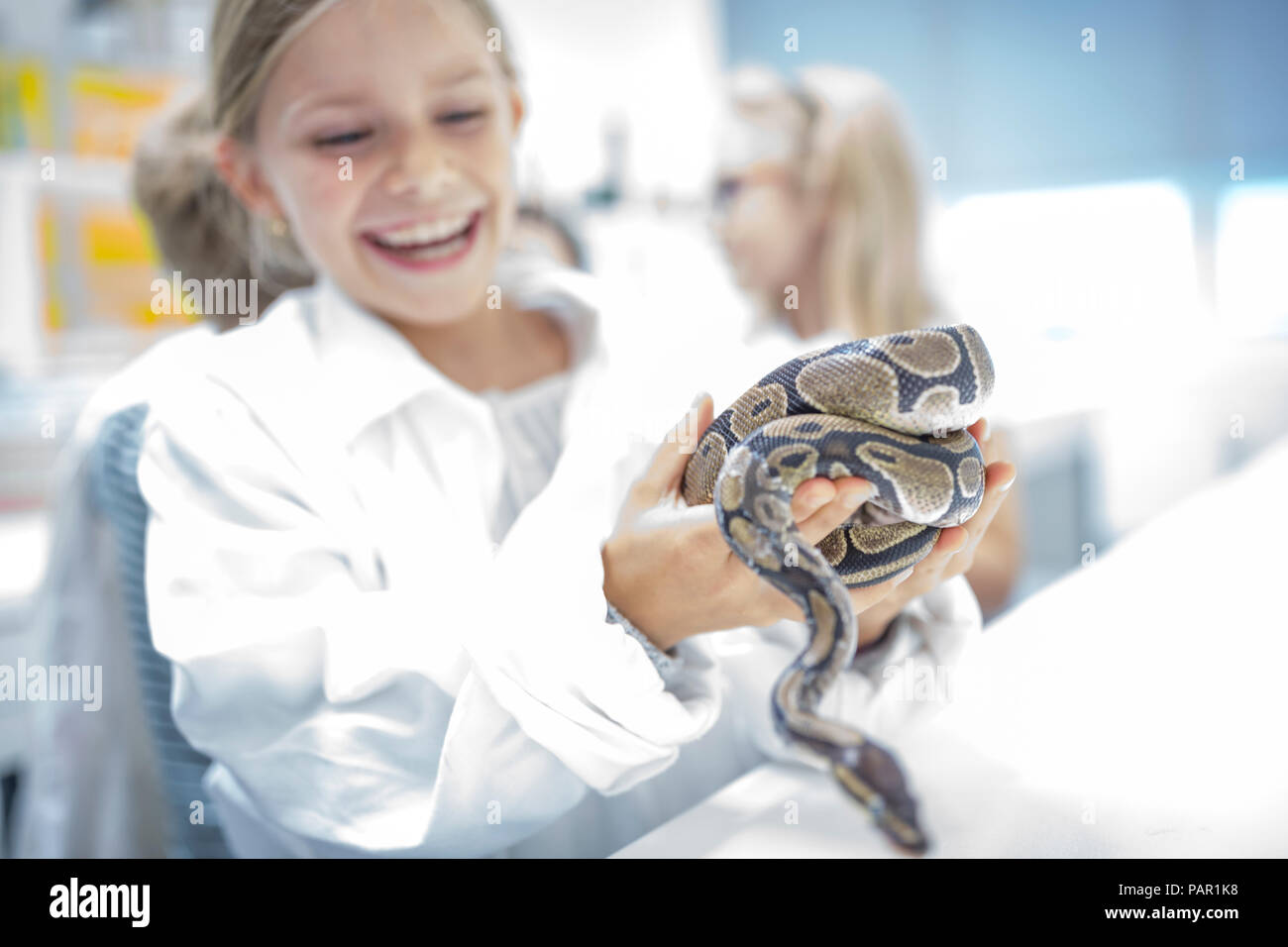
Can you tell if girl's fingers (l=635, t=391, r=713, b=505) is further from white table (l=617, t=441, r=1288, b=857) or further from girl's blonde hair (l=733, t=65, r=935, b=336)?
girl's blonde hair (l=733, t=65, r=935, b=336)

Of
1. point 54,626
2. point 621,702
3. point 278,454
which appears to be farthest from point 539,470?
point 54,626

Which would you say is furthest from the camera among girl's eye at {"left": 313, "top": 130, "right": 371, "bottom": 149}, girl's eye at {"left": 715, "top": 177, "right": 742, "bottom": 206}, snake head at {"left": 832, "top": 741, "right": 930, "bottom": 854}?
girl's eye at {"left": 715, "top": 177, "right": 742, "bottom": 206}

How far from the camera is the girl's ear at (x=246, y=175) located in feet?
2.68

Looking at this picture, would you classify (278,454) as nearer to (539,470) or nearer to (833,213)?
(539,470)

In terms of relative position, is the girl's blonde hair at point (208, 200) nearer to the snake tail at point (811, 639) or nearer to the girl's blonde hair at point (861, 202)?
the snake tail at point (811, 639)

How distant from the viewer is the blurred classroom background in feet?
6.84

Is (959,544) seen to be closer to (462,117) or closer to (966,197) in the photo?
(462,117)

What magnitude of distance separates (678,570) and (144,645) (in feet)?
2.14

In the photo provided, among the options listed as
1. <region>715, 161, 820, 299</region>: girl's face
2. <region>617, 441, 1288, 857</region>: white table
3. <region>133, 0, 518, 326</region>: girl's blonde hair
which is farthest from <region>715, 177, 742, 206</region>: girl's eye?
<region>617, 441, 1288, 857</region>: white table

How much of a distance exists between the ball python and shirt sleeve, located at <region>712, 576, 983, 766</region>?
8.9 inches

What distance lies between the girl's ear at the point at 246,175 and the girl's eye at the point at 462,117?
19 centimetres

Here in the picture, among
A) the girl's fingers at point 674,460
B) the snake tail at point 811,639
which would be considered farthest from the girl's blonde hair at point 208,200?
the snake tail at point 811,639

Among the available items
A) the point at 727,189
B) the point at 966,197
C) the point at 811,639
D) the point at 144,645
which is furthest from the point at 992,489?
the point at 966,197

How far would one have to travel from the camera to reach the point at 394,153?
28.6 inches
